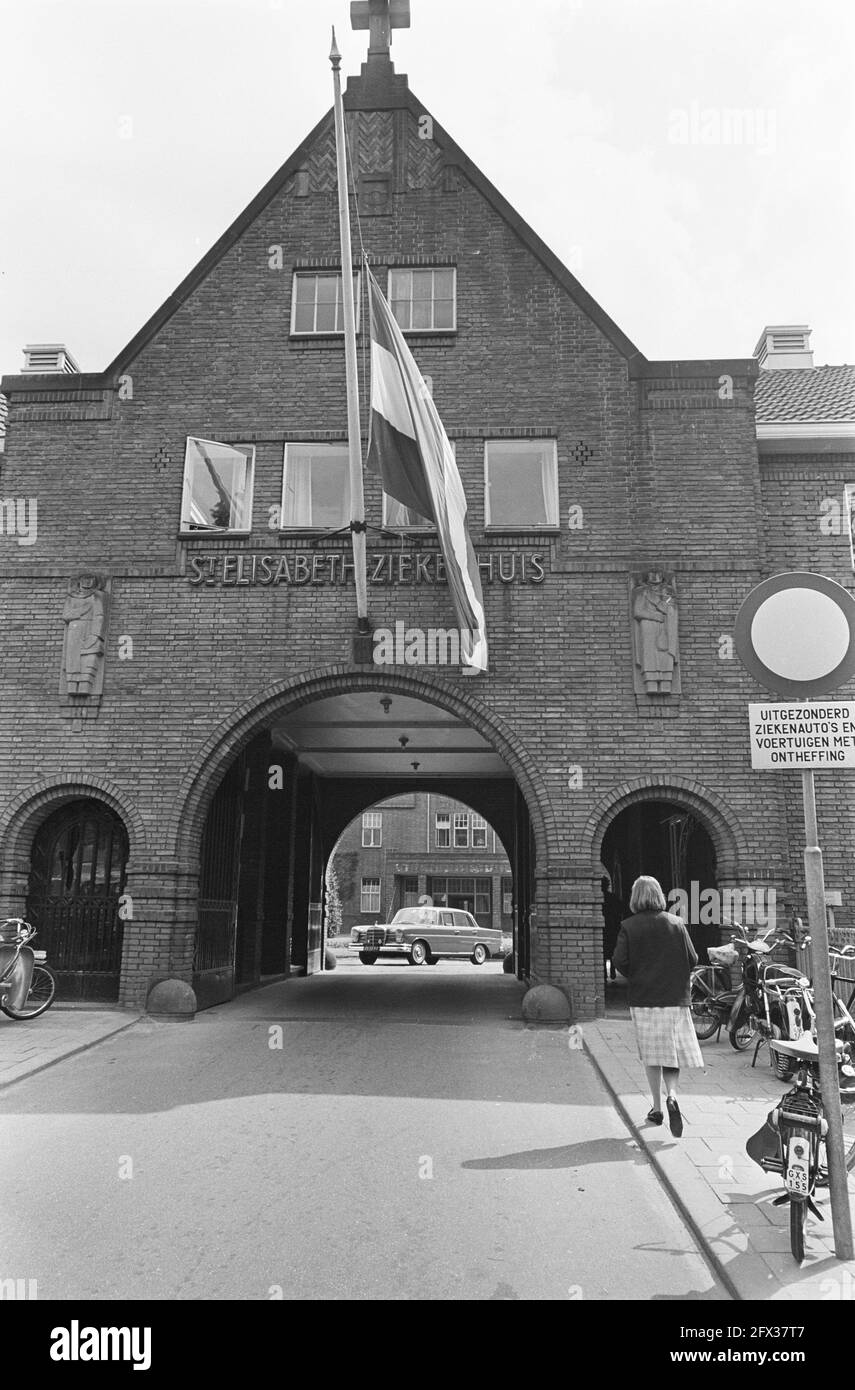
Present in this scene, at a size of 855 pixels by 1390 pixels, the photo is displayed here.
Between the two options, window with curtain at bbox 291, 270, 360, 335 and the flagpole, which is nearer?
the flagpole

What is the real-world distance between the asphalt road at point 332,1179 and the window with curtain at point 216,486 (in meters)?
6.73

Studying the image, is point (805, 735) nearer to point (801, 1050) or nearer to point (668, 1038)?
point (801, 1050)

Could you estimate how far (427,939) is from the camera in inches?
1261

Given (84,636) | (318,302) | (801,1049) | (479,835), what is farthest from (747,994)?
(479,835)

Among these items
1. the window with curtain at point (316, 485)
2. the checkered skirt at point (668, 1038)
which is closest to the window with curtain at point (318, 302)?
the window with curtain at point (316, 485)

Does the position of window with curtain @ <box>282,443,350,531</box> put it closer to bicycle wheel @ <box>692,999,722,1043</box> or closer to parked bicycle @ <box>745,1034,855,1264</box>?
bicycle wheel @ <box>692,999,722,1043</box>

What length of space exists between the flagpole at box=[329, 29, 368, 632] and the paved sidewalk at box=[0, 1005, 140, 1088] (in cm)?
573

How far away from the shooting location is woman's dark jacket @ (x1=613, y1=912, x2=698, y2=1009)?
728 cm

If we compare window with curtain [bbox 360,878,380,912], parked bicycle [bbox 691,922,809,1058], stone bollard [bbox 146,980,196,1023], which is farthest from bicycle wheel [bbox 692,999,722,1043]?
window with curtain [bbox 360,878,380,912]

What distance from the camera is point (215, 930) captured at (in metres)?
14.2

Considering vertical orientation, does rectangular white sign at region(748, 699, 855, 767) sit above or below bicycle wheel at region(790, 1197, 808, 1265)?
above

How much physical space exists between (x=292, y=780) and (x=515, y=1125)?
524 inches

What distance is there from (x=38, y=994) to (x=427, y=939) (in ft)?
68.4
